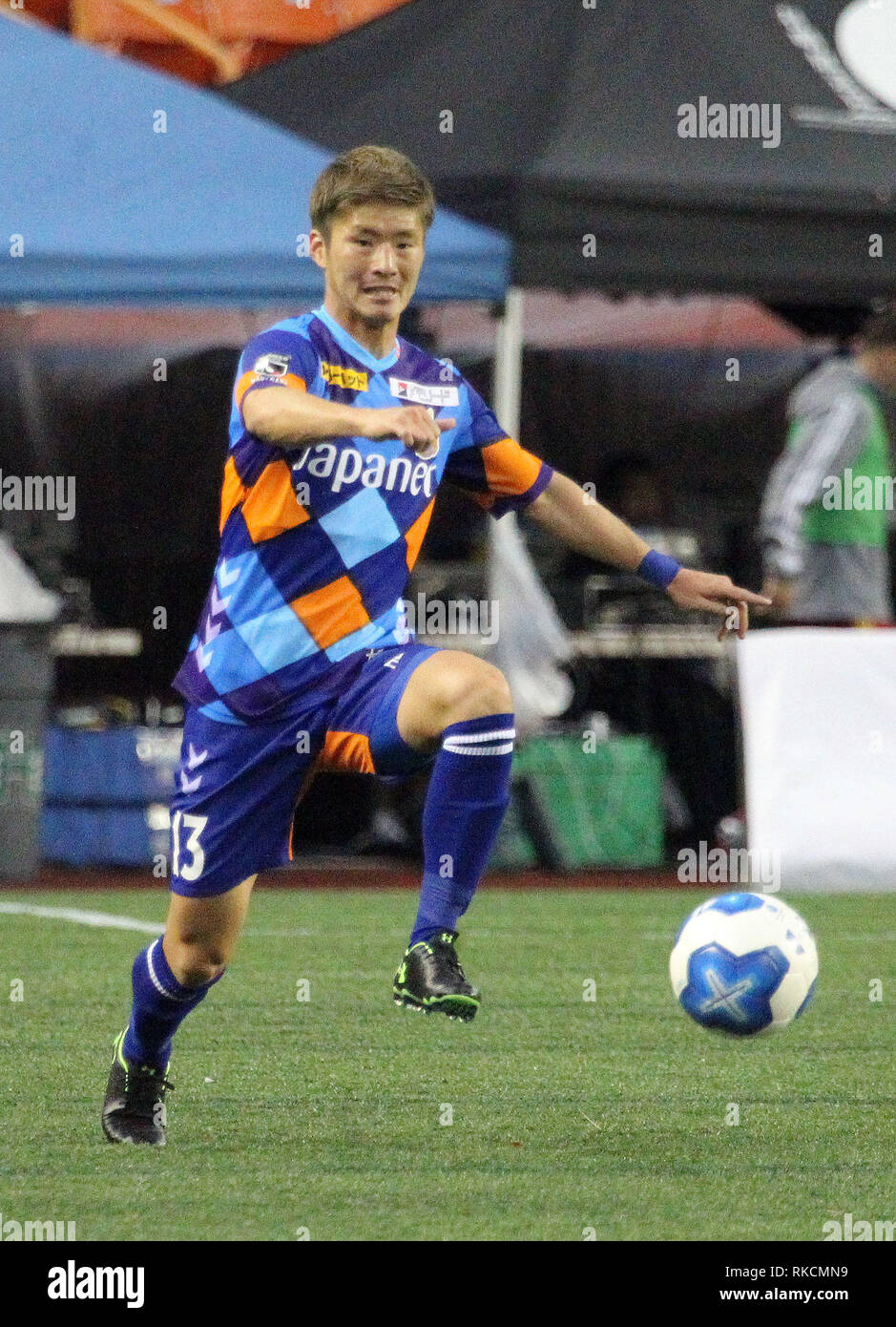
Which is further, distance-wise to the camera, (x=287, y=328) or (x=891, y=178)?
(x=891, y=178)

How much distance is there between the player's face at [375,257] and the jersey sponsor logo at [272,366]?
0.21 metres

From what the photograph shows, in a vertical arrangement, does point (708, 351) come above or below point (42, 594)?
above

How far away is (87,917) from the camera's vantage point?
877cm

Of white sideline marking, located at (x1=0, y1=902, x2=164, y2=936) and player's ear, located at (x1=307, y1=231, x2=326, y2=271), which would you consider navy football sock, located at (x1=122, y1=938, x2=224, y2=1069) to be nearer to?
player's ear, located at (x1=307, y1=231, x2=326, y2=271)

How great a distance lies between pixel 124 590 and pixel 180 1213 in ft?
31.2

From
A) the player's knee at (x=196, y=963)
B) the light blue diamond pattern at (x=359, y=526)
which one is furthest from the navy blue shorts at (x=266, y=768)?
the light blue diamond pattern at (x=359, y=526)

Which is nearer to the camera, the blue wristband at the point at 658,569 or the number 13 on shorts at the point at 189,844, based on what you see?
the number 13 on shorts at the point at 189,844

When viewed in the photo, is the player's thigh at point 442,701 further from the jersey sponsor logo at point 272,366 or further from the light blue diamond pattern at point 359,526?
the jersey sponsor logo at point 272,366

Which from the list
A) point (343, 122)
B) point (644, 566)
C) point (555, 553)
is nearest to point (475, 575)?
point (555, 553)

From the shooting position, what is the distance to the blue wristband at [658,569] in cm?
487

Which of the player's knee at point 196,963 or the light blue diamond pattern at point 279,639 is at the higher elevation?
the light blue diamond pattern at point 279,639

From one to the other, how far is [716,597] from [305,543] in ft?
3.03

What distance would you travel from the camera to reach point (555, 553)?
12945mm

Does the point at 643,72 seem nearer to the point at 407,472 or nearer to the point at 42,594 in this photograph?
the point at 42,594
